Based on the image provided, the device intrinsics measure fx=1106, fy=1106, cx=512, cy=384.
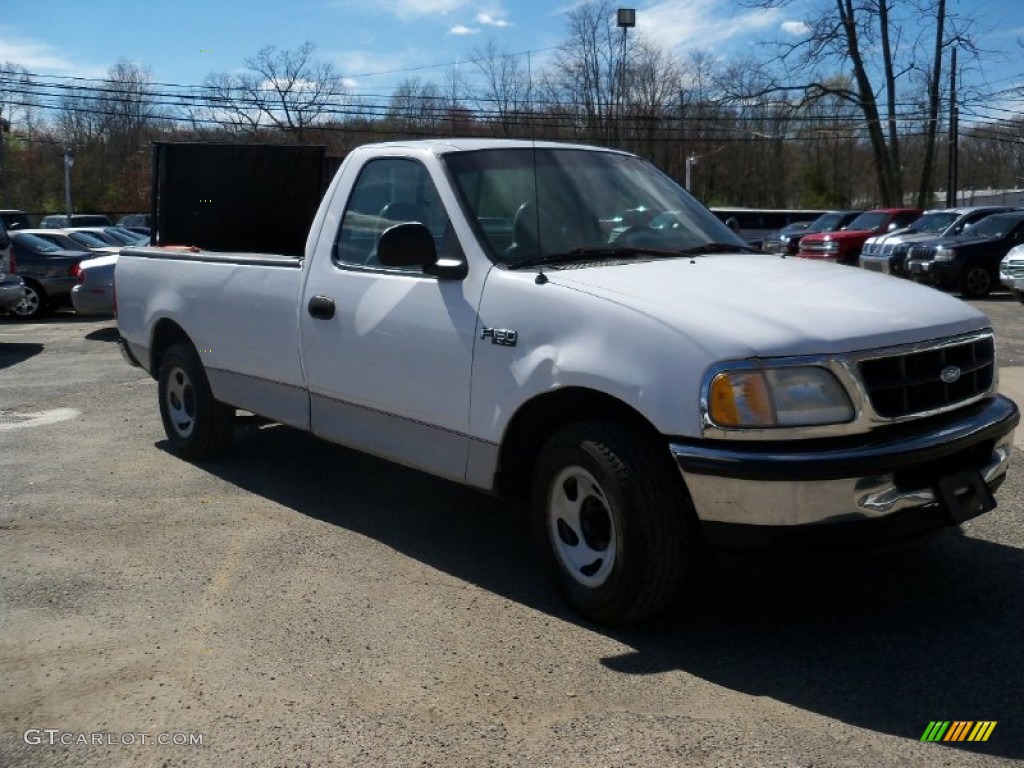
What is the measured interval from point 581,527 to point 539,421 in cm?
50

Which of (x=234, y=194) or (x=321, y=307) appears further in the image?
(x=234, y=194)

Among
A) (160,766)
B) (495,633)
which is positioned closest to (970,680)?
(495,633)

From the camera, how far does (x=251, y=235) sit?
26.8 ft

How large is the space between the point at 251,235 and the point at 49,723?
5.04m

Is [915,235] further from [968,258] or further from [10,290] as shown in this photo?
[10,290]

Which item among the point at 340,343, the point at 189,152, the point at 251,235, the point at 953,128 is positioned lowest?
the point at 340,343

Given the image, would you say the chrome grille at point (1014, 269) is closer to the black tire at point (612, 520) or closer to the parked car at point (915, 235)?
the parked car at point (915, 235)

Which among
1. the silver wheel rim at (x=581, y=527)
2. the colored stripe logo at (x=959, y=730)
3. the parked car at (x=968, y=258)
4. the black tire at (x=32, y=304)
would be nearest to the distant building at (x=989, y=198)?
the parked car at (x=968, y=258)

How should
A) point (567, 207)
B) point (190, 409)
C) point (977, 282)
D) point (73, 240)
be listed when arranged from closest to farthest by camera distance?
point (567, 207) → point (190, 409) → point (73, 240) → point (977, 282)

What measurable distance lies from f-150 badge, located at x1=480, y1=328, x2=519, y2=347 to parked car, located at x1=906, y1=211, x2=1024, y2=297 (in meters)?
18.3

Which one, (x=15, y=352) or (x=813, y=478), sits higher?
(x=813, y=478)

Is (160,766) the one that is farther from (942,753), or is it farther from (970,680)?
(970,680)

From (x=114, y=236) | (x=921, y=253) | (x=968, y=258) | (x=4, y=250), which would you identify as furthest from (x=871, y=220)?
(x=4, y=250)

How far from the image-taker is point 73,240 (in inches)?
816
